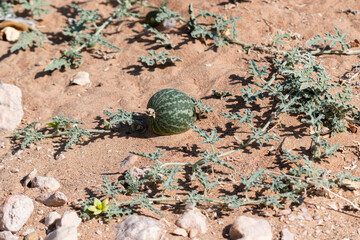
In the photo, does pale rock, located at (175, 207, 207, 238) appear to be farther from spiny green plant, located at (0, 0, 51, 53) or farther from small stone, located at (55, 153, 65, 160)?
spiny green plant, located at (0, 0, 51, 53)

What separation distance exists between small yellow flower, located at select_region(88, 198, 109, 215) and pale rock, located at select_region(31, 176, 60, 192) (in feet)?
2.21

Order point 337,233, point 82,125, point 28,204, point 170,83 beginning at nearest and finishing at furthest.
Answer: point 337,233, point 28,204, point 82,125, point 170,83

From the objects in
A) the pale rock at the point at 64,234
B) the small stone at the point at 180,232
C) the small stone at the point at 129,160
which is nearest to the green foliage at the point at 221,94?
the small stone at the point at 129,160

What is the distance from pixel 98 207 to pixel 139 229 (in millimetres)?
451

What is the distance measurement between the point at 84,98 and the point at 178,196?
7.77ft

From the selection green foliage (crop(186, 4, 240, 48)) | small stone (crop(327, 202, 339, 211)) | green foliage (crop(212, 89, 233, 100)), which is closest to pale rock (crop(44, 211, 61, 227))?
green foliage (crop(212, 89, 233, 100))

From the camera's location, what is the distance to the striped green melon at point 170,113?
15.1 ft

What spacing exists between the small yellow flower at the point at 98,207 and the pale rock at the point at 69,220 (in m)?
0.16

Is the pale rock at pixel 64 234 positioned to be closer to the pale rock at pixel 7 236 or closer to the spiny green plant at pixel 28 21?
the pale rock at pixel 7 236

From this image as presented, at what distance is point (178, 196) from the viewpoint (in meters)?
3.96

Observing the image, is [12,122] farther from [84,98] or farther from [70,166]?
[70,166]

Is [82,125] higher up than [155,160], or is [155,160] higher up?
[155,160]

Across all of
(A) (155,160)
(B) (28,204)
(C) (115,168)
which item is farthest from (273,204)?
(B) (28,204)

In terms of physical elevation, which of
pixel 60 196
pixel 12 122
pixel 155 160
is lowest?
pixel 12 122
